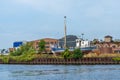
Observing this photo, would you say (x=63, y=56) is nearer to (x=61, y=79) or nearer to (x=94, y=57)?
(x=94, y=57)

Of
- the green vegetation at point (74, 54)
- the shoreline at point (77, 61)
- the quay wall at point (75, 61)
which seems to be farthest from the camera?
the green vegetation at point (74, 54)

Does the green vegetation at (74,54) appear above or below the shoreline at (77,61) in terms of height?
above

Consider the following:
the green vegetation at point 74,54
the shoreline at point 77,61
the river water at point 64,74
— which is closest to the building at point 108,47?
the green vegetation at point 74,54

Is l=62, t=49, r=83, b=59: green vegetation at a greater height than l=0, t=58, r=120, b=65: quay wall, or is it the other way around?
l=62, t=49, r=83, b=59: green vegetation

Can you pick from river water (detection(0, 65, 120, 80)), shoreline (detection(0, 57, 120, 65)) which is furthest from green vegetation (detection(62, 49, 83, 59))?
river water (detection(0, 65, 120, 80))

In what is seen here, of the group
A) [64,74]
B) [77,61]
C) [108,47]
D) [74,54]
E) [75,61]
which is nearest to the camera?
[64,74]

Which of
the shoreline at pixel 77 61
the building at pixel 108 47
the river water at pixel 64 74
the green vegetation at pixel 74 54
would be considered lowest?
the river water at pixel 64 74

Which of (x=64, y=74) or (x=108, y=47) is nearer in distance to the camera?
(x=64, y=74)

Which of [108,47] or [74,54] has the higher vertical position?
[108,47]

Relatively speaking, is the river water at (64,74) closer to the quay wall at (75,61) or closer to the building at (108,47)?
the quay wall at (75,61)

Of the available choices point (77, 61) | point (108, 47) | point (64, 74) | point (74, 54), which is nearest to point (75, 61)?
point (77, 61)

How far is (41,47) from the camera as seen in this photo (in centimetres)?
19838

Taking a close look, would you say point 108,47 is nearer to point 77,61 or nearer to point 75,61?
point 75,61

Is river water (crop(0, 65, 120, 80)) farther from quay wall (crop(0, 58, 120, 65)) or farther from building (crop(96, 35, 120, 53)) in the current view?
building (crop(96, 35, 120, 53))
